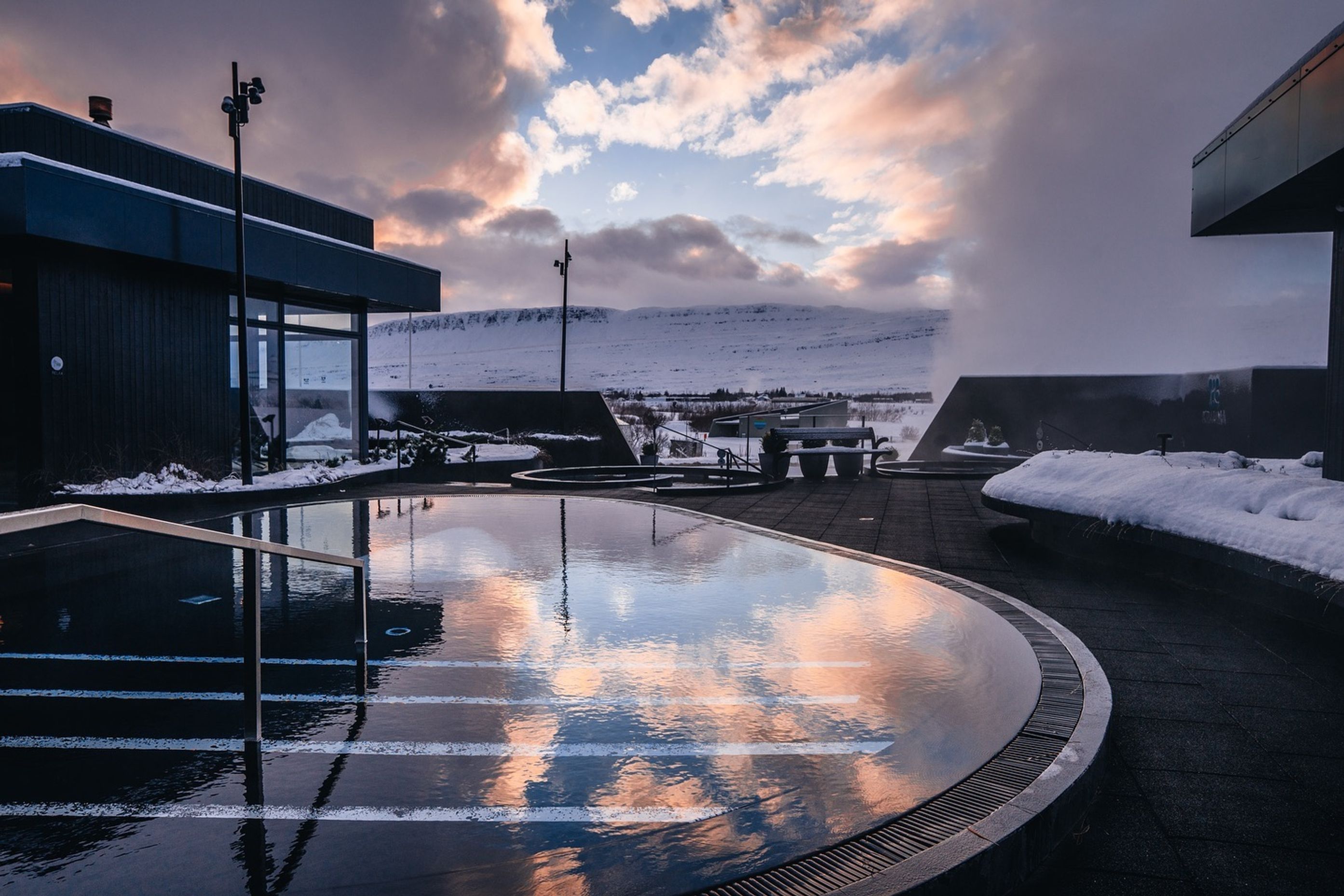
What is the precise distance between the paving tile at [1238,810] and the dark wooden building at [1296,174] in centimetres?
720

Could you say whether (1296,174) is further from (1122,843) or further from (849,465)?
(849,465)

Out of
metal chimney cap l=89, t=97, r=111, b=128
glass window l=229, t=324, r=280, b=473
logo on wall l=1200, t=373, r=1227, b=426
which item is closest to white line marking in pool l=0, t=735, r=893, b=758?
glass window l=229, t=324, r=280, b=473

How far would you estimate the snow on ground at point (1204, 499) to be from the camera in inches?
248

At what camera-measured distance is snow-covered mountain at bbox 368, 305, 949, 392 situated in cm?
13225

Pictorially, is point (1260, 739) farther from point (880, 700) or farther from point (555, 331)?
point (555, 331)

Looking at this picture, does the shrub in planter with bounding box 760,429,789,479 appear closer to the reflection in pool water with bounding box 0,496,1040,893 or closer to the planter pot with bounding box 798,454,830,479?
the planter pot with bounding box 798,454,830,479

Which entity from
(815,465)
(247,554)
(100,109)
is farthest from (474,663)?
(100,109)

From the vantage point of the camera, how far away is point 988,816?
10.4ft

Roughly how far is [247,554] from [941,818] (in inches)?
138

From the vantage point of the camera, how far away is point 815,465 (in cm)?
1941

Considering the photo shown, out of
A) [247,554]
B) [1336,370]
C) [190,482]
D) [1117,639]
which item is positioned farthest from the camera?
[190,482]

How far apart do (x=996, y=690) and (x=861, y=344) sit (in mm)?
170506

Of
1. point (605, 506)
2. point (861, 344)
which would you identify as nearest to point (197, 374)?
point (605, 506)

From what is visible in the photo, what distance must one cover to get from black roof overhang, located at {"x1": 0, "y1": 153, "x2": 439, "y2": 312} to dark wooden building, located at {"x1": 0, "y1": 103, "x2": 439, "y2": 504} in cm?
3
